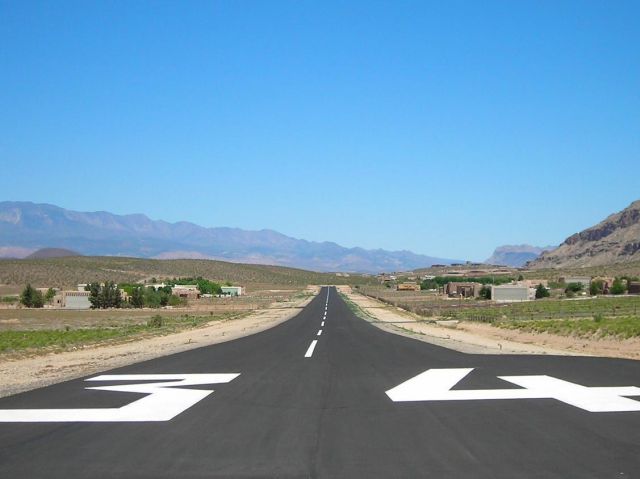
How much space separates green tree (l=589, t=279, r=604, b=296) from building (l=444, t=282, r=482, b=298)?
626 inches

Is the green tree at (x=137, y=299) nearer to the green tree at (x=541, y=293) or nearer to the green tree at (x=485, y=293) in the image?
the green tree at (x=485, y=293)

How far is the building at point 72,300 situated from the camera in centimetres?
9744

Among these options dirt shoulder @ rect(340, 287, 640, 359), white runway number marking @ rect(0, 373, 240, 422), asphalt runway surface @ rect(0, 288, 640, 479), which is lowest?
dirt shoulder @ rect(340, 287, 640, 359)

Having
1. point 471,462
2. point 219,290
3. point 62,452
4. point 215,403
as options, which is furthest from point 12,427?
point 219,290

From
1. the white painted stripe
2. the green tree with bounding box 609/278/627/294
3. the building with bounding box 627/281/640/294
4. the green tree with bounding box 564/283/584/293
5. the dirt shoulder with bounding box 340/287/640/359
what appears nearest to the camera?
the white painted stripe

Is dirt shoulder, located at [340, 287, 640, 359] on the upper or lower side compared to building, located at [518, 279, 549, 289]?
lower

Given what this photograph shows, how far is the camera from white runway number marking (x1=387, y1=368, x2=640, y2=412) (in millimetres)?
10432

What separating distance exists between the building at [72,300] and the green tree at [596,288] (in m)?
71.2

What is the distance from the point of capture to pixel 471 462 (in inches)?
284

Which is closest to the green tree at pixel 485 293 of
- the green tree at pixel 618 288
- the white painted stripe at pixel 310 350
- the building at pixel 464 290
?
the building at pixel 464 290

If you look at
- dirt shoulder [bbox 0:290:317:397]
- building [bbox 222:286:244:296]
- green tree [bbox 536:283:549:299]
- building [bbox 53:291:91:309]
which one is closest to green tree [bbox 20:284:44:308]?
building [bbox 53:291:91:309]

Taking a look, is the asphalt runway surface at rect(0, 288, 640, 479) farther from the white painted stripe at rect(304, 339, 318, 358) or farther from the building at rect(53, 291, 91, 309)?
the building at rect(53, 291, 91, 309)

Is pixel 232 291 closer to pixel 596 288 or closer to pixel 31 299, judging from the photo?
pixel 31 299

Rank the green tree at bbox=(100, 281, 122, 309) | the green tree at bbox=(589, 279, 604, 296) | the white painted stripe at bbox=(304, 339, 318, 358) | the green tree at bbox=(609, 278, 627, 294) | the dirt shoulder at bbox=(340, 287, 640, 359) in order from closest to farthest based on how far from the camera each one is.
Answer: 1. the white painted stripe at bbox=(304, 339, 318, 358)
2. the dirt shoulder at bbox=(340, 287, 640, 359)
3. the green tree at bbox=(100, 281, 122, 309)
4. the green tree at bbox=(609, 278, 627, 294)
5. the green tree at bbox=(589, 279, 604, 296)
